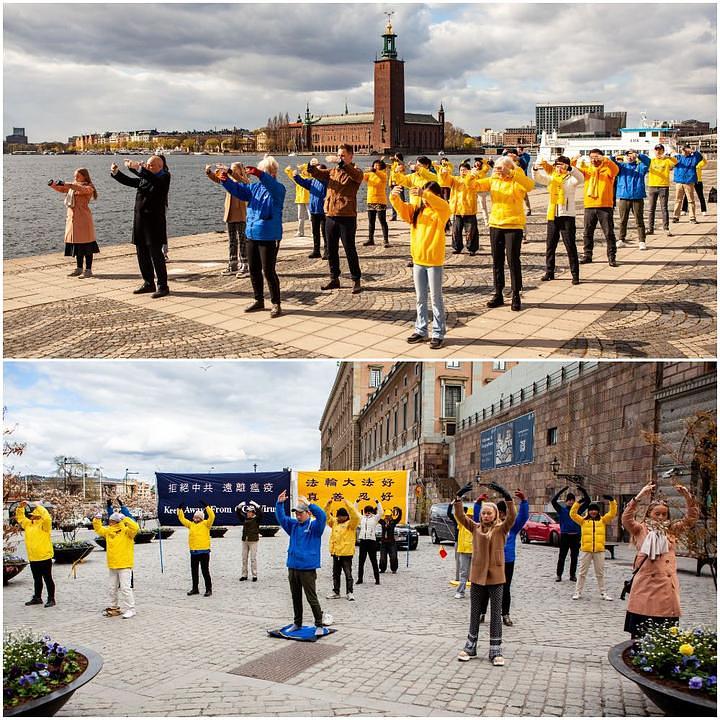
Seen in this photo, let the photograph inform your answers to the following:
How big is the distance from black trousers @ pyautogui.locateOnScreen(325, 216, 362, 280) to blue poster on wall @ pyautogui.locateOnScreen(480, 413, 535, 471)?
1610cm

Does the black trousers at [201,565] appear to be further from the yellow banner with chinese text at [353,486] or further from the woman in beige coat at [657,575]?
the woman in beige coat at [657,575]

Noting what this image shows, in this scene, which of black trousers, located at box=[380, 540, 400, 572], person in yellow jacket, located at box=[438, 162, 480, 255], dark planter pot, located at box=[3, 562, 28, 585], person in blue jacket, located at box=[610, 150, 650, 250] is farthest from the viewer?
person in yellow jacket, located at box=[438, 162, 480, 255]

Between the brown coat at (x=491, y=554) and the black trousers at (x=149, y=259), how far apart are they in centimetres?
740

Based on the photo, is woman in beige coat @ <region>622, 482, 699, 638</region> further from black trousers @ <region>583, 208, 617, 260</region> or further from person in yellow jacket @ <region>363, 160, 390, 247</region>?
person in yellow jacket @ <region>363, 160, 390, 247</region>

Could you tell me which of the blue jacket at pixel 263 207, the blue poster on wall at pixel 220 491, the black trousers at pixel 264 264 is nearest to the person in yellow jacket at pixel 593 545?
the black trousers at pixel 264 264

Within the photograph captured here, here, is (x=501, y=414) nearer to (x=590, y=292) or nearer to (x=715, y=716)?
(x=590, y=292)

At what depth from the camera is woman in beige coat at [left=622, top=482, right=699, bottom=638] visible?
19.9ft

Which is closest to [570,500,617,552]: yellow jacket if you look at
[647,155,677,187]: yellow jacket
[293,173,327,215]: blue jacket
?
[293,173,327,215]: blue jacket

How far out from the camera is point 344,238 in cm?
1193

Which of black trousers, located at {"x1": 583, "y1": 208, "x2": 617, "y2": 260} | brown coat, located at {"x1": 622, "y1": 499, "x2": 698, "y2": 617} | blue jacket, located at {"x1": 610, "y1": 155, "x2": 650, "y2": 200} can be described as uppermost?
blue jacket, located at {"x1": 610, "y1": 155, "x2": 650, "y2": 200}

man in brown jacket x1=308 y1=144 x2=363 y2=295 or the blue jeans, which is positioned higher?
man in brown jacket x1=308 y1=144 x2=363 y2=295

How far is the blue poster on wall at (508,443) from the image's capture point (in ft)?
89.7

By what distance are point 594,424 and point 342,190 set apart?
38.3 ft

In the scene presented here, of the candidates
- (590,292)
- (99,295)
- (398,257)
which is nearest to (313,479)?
(398,257)
